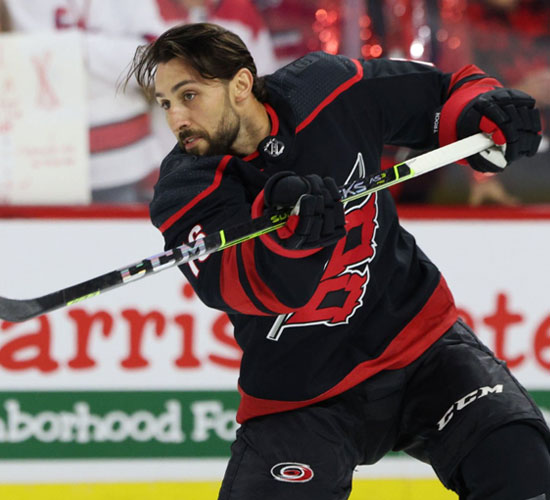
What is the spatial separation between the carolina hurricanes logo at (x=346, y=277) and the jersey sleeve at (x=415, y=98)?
0.52 ft

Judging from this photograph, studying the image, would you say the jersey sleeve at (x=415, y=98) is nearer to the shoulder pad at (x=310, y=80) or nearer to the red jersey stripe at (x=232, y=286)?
the shoulder pad at (x=310, y=80)

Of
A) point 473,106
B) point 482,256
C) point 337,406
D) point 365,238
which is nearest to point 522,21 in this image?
point 482,256

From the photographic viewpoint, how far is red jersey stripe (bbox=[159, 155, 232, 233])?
1.70m

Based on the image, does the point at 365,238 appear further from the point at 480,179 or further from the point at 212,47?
the point at 480,179

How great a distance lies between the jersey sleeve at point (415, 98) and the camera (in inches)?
80.1

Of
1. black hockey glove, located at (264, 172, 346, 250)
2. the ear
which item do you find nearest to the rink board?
the ear

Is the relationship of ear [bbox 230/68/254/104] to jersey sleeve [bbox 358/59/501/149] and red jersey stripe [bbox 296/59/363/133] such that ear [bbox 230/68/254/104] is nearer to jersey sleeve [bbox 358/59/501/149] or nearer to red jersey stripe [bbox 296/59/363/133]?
red jersey stripe [bbox 296/59/363/133]

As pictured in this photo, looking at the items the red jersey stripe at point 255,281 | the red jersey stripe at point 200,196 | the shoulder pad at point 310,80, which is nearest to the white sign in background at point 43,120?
the shoulder pad at point 310,80

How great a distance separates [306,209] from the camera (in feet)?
5.08

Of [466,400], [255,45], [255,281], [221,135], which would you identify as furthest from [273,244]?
[255,45]

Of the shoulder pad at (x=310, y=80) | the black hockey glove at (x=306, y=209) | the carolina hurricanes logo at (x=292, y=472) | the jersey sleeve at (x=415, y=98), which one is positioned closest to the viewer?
the black hockey glove at (x=306, y=209)

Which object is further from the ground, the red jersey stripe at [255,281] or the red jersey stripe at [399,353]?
the red jersey stripe at [255,281]

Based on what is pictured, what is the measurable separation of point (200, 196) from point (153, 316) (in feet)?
4.15

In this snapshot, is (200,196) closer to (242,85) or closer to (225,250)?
(225,250)
